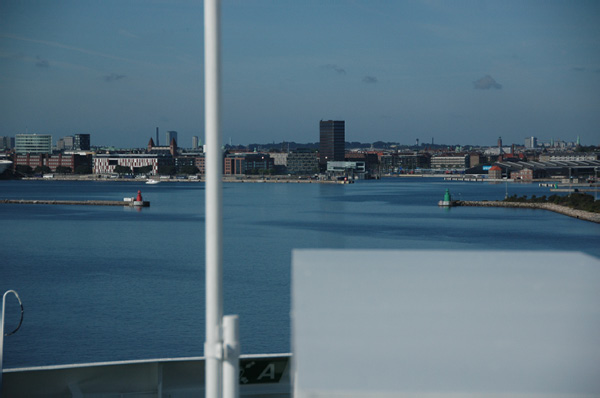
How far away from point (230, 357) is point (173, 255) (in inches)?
384

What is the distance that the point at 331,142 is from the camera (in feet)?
152

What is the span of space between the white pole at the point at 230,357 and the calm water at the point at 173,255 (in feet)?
14.4

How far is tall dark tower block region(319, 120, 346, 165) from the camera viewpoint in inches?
1805

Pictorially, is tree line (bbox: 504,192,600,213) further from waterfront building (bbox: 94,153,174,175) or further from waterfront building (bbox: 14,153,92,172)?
waterfront building (bbox: 14,153,92,172)

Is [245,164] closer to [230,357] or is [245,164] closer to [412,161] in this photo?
[412,161]

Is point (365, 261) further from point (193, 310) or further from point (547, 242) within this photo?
point (547, 242)

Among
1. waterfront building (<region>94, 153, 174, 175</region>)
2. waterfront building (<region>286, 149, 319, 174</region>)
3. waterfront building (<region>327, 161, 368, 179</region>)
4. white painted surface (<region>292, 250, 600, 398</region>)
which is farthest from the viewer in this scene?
waterfront building (<region>286, 149, 319, 174</region>)

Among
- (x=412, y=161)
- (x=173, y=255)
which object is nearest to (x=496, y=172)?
(x=412, y=161)

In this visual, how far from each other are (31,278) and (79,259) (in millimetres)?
1344

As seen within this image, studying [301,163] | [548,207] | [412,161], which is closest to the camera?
[548,207]

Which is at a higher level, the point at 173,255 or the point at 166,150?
the point at 166,150

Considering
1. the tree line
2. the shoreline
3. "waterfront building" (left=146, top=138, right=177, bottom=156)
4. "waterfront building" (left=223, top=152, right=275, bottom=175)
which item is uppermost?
"waterfront building" (left=146, top=138, right=177, bottom=156)

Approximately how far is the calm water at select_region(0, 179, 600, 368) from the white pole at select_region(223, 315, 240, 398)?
440cm

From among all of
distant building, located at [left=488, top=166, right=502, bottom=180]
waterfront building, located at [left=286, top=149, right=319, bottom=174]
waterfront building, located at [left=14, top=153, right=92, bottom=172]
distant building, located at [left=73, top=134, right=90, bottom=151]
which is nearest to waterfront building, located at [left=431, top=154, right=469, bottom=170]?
waterfront building, located at [left=286, top=149, right=319, bottom=174]
